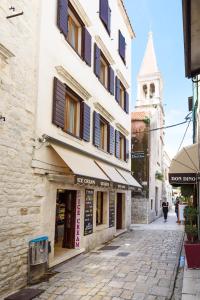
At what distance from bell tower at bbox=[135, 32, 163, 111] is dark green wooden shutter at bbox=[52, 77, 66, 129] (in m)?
22.7

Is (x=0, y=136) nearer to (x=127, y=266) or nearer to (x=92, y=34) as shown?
(x=127, y=266)

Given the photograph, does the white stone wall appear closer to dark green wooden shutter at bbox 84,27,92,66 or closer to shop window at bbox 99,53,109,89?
dark green wooden shutter at bbox 84,27,92,66

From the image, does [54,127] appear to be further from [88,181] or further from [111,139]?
[111,139]

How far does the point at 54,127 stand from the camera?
8.98m

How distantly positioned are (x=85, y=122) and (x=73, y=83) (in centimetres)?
157

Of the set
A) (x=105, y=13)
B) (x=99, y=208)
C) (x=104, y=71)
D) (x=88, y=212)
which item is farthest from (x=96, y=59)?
(x=99, y=208)

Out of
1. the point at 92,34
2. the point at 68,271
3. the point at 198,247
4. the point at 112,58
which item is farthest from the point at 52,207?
the point at 112,58

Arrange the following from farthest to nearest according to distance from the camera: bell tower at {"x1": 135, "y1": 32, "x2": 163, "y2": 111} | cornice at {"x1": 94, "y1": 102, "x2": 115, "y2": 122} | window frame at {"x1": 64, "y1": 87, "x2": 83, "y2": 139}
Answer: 1. bell tower at {"x1": 135, "y1": 32, "x2": 163, "y2": 111}
2. cornice at {"x1": 94, "y1": 102, "x2": 115, "y2": 122}
3. window frame at {"x1": 64, "y1": 87, "x2": 83, "y2": 139}

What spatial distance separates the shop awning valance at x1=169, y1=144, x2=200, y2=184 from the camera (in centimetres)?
1008

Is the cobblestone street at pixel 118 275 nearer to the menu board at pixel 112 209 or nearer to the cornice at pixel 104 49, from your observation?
the menu board at pixel 112 209

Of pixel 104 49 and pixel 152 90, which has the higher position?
pixel 152 90

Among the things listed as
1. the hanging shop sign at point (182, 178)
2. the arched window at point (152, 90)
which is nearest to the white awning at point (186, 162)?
the hanging shop sign at point (182, 178)

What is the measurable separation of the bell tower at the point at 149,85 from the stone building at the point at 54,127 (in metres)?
17.2

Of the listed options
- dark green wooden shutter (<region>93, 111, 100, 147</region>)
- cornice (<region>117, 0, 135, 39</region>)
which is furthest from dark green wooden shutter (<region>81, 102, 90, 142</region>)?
cornice (<region>117, 0, 135, 39</region>)
